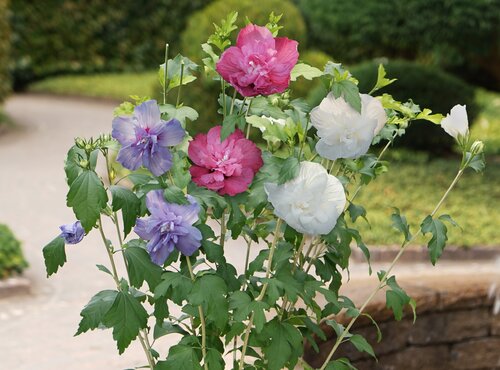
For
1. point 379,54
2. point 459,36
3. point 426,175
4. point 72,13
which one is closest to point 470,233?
point 426,175

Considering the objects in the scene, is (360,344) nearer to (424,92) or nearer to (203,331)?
(203,331)

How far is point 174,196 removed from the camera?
2.43m

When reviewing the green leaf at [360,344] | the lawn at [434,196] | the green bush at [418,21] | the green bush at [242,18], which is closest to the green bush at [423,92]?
the lawn at [434,196]

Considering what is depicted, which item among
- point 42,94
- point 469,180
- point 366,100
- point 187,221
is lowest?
point 42,94

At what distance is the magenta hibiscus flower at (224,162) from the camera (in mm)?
2461

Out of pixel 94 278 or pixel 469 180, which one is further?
pixel 469 180

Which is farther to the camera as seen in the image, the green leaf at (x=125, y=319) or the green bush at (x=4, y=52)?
the green bush at (x=4, y=52)

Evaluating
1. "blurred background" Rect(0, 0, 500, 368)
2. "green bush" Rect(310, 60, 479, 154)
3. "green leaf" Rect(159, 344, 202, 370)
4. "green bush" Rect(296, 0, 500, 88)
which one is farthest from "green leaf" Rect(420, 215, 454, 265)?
"green bush" Rect(310, 60, 479, 154)

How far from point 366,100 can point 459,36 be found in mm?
6800

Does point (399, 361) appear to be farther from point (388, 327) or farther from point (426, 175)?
point (426, 175)

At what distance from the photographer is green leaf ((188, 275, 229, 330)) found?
7.97 feet

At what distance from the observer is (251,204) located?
97.7 inches

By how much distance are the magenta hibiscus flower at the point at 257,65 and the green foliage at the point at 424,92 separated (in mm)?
7411

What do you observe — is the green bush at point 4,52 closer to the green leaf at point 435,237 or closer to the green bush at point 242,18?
the green bush at point 242,18
